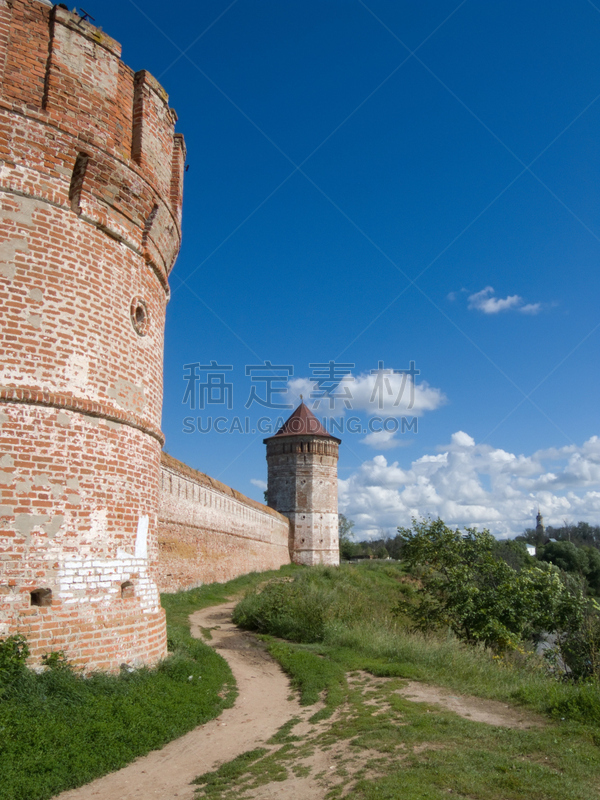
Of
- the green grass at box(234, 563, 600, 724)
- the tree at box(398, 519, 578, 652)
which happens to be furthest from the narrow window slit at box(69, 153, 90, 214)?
the tree at box(398, 519, 578, 652)

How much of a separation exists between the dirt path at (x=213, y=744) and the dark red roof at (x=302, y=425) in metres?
27.3

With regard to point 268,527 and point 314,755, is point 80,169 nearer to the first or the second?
point 314,755

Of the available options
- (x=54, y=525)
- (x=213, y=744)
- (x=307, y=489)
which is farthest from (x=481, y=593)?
(x=307, y=489)

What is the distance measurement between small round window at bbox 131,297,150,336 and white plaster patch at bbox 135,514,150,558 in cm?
249

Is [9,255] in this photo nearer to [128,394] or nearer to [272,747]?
[128,394]

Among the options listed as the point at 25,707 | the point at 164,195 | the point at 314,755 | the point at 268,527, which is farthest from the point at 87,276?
the point at 268,527

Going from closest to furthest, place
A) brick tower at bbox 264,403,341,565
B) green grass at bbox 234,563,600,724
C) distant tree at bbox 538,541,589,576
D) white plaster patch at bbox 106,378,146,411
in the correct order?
green grass at bbox 234,563,600,724, white plaster patch at bbox 106,378,146,411, brick tower at bbox 264,403,341,565, distant tree at bbox 538,541,589,576

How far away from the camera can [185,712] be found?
6348mm

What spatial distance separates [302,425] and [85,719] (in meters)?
32.5

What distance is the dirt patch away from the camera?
5.89 m

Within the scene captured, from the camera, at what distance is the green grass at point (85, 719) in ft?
15.0

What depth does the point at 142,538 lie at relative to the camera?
23.8 ft

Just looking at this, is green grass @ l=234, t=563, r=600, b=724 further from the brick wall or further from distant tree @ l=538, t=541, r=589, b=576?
distant tree @ l=538, t=541, r=589, b=576

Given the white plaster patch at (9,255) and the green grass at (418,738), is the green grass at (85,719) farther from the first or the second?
the white plaster patch at (9,255)
